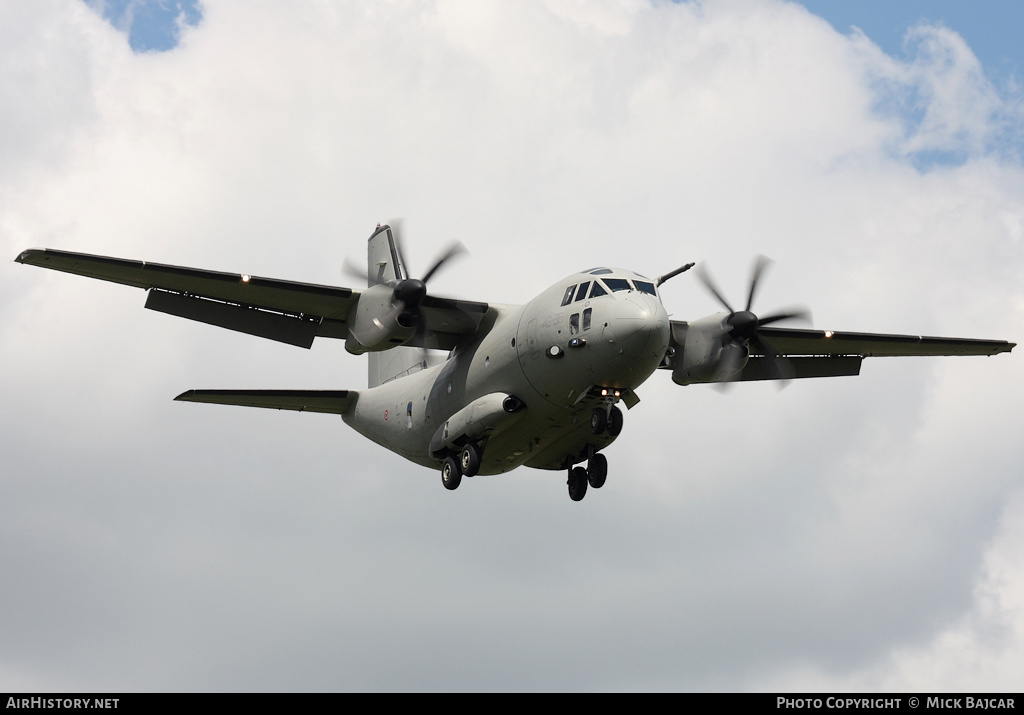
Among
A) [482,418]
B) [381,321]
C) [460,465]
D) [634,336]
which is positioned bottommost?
[460,465]

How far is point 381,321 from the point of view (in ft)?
71.5

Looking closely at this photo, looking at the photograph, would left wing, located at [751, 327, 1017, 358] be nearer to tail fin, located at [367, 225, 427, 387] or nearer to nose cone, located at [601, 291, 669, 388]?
nose cone, located at [601, 291, 669, 388]

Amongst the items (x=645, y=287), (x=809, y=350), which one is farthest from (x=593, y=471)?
(x=809, y=350)

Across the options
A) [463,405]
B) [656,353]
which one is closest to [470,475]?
[463,405]

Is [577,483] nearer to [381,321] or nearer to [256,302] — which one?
[381,321]

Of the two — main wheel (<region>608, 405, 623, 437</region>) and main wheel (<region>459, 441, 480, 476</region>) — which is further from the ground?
main wheel (<region>608, 405, 623, 437</region>)

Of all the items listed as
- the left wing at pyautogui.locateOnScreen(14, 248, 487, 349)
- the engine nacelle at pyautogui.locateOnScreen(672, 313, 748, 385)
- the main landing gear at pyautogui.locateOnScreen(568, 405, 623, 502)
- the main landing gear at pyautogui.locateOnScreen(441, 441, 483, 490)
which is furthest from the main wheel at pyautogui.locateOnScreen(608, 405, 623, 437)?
the left wing at pyautogui.locateOnScreen(14, 248, 487, 349)

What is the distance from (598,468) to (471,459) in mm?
3068

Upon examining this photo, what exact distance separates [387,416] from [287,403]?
2426mm

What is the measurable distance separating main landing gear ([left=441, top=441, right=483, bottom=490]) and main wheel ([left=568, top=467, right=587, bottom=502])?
2700 millimetres

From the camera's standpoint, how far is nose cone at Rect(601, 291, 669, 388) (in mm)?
19641
